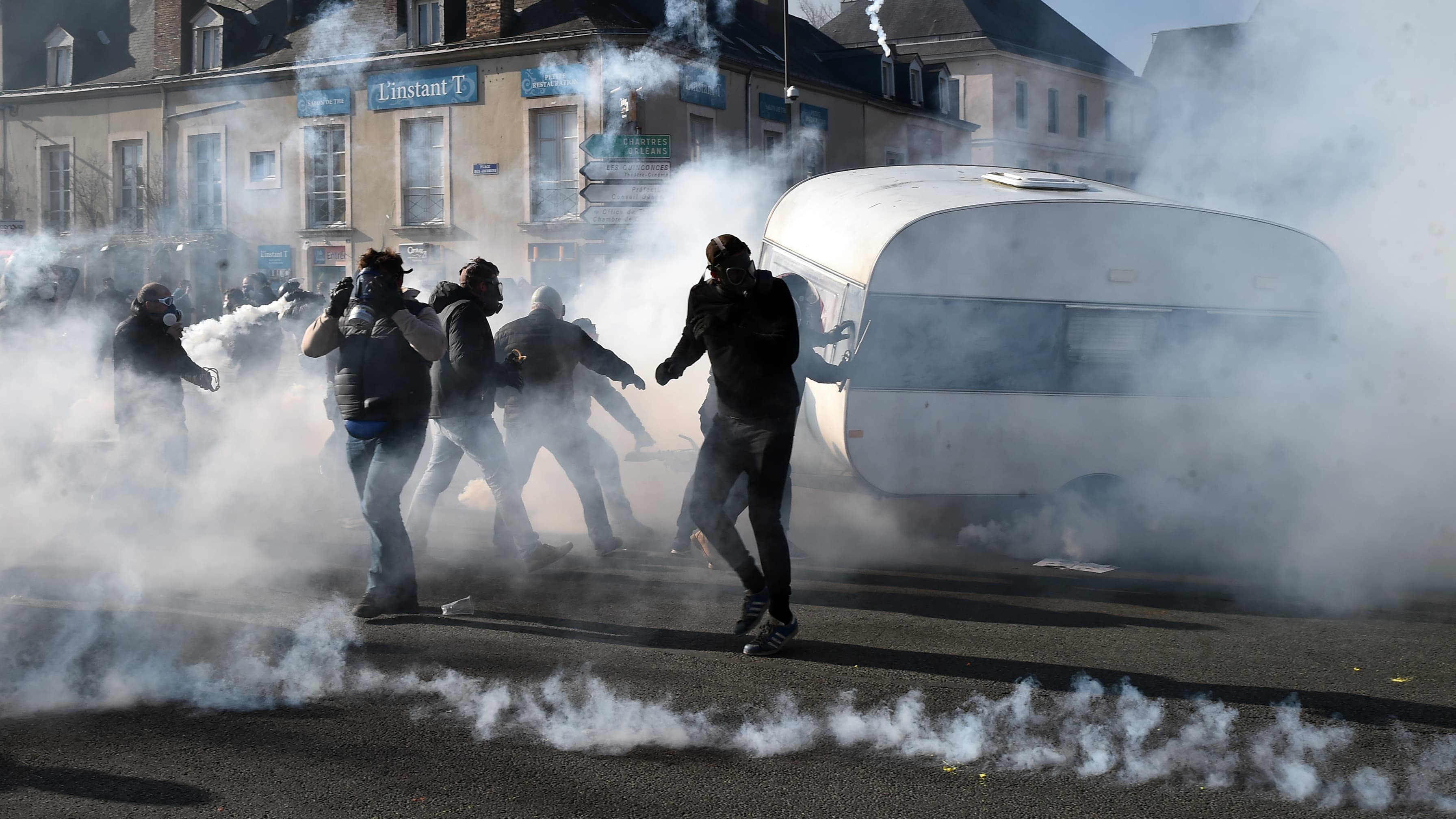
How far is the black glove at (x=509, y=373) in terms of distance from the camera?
263 inches

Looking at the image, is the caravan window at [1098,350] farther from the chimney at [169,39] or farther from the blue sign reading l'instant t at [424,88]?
the chimney at [169,39]

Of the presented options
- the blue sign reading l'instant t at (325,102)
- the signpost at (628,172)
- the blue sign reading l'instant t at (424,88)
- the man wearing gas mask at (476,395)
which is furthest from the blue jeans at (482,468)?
the blue sign reading l'instant t at (424,88)

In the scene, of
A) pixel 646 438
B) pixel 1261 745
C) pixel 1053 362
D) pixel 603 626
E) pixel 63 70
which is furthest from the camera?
pixel 63 70

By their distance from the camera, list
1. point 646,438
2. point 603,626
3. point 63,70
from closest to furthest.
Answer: point 603,626
point 646,438
point 63,70

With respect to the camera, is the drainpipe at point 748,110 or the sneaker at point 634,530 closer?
the sneaker at point 634,530

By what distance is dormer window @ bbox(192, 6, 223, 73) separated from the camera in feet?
67.9

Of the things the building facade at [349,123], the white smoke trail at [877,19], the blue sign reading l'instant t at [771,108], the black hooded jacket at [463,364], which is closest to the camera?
the black hooded jacket at [463,364]

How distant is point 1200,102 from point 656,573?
6600 mm

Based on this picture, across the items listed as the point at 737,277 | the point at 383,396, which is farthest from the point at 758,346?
the point at 383,396

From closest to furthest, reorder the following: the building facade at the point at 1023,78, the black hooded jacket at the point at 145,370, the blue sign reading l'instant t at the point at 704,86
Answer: the black hooded jacket at the point at 145,370 < the building facade at the point at 1023,78 < the blue sign reading l'instant t at the point at 704,86

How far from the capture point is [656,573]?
267 inches

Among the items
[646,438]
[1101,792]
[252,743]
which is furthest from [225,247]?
[1101,792]

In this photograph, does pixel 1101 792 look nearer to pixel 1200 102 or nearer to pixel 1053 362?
pixel 1053 362

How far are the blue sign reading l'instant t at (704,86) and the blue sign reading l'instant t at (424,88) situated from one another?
4.62 metres
